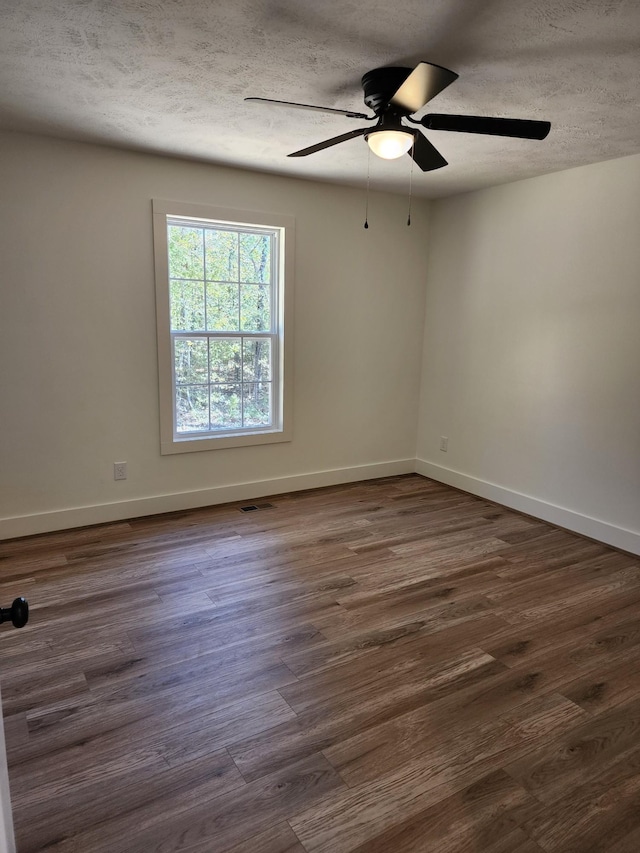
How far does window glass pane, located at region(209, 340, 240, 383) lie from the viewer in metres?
3.98

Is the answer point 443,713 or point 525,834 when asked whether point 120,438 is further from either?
point 525,834

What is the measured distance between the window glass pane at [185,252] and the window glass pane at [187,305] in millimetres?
71

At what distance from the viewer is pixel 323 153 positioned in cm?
329

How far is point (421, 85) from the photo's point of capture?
1826 millimetres

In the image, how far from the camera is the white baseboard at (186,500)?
3.42 m

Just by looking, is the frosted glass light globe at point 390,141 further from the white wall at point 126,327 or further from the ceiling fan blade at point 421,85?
the white wall at point 126,327

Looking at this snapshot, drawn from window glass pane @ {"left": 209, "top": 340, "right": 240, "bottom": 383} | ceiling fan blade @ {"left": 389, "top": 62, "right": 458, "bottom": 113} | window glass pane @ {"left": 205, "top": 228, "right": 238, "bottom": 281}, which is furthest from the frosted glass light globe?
window glass pane @ {"left": 209, "top": 340, "right": 240, "bottom": 383}

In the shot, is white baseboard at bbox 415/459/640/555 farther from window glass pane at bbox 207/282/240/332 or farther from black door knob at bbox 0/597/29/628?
black door knob at bbox 0/597/29/628

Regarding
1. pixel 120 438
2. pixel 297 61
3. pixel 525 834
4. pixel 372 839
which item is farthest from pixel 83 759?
pixel 297 61

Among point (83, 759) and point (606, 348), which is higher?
point (606, 348)

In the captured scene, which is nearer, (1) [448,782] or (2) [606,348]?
(1) [448,782]

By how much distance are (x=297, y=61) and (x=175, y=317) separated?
6.70ft

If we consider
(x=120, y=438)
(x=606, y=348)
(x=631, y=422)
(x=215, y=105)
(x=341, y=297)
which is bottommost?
(x=120, y=438)

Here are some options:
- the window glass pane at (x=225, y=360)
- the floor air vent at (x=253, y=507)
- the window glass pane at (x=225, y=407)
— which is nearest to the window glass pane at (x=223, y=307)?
the window glass pane at (x=225, y=360)
